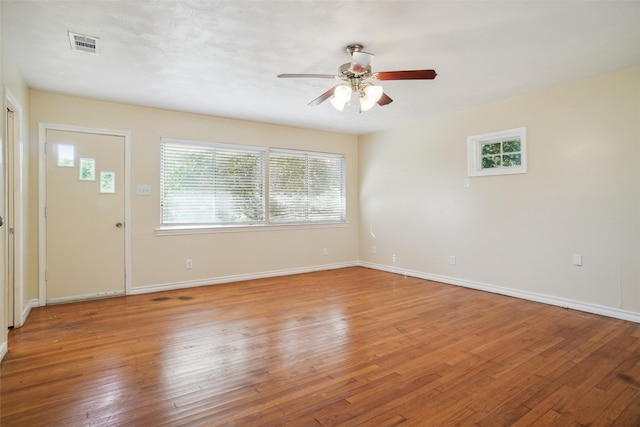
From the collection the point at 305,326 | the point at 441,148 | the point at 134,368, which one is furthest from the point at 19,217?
the point at 441,148

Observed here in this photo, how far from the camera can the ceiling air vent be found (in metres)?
2.67

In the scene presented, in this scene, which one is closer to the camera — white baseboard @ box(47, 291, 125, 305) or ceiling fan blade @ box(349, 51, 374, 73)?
ceiling fan blade @ box(349, 51, 374, 73)

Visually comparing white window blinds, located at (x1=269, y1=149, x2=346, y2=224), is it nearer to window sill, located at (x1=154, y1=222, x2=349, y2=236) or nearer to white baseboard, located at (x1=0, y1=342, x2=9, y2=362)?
window sill, located at (x1=154, y1=222, x2=349, y2=236)

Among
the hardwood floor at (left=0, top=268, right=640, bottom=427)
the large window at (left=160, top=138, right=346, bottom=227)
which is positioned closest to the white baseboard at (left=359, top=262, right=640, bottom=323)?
the hardwood floor at (left=0, top=268, right=640, bottom=427)

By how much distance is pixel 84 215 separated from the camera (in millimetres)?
4203

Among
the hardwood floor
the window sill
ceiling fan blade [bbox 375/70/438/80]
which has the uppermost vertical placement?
ceiling fan blade [bbox 375/70/438/80]

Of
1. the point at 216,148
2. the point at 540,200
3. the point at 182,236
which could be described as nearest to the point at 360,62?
the point at 540,200

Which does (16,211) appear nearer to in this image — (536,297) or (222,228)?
(222,228)

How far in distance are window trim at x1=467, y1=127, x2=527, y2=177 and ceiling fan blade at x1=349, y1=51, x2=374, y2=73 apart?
2550 mm

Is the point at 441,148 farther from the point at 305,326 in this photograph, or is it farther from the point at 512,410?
the point at 512,410

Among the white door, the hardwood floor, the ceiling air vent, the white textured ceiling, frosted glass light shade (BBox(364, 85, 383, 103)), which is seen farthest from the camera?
the white door

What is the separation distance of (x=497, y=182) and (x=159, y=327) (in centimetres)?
443

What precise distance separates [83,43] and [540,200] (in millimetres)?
5000

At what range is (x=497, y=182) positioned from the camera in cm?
449
